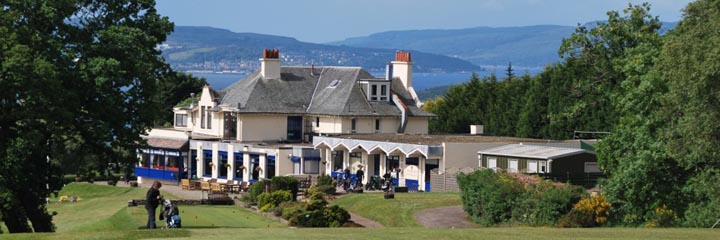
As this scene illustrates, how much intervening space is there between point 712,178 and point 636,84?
25.3 feet

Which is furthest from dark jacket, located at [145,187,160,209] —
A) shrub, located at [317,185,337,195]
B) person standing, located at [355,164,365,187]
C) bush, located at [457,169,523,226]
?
person standing, located at [355,164,365,187]

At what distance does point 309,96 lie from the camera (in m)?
93.3

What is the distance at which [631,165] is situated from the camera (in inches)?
2021

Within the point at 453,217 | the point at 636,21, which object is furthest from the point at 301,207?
the point at 636,21

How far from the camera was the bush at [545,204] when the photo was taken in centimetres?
5028

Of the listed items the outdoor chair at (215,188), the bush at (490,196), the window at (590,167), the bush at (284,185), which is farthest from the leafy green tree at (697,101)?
the outdoor chair at (215,188)

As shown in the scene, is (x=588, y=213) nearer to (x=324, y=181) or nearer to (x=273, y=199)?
(x=273, y=199)

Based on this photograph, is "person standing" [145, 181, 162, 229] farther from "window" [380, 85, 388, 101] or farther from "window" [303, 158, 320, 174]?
"window" [380, 85, 388, 101]

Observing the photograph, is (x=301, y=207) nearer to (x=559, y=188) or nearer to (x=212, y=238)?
(x=559, y=188)

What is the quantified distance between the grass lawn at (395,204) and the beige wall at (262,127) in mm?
25083

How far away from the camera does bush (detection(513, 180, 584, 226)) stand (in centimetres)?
5028

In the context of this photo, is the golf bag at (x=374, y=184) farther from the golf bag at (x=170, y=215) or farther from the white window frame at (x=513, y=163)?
the golf bag at (x=170, y=215)

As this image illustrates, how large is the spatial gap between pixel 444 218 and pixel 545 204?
495 cm

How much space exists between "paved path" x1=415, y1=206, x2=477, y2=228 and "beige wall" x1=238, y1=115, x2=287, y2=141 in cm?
3406
